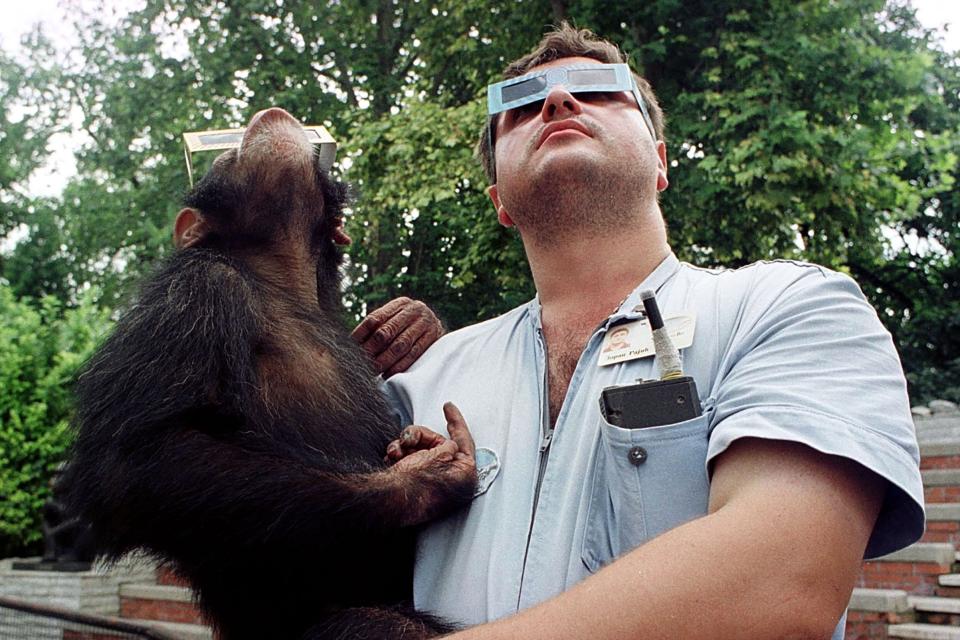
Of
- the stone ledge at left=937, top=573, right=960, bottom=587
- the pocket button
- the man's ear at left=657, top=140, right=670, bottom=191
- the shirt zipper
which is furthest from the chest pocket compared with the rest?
the stone ledge at left=937, top=573, right=960, bottom=587

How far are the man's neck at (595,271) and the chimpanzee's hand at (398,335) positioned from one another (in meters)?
0.44

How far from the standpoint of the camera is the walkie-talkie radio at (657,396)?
1.48m

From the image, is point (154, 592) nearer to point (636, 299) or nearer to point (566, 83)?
point (566, 83)

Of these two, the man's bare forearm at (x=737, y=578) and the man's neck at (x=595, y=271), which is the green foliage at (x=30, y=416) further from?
the man's bare forearm at (x=737, y=578)

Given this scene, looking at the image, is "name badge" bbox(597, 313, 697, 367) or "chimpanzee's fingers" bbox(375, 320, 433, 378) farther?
"chimpanzee's fingers" bbox(375, 320, 433, 378)

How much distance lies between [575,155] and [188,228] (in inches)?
45.9

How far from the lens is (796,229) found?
36.4 feet

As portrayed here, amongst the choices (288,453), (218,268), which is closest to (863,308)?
(288,453)

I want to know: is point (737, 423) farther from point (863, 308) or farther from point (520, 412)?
point (520, 412)

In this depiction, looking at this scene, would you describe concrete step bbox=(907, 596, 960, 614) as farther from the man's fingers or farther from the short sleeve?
the short sleeve

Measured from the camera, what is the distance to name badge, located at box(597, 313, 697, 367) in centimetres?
165

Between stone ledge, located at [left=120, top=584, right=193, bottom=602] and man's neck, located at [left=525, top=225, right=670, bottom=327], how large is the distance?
6.13 m

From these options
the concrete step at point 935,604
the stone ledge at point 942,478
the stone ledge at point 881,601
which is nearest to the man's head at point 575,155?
the stone ledge at point 881,601

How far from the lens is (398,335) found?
97.7 inches
